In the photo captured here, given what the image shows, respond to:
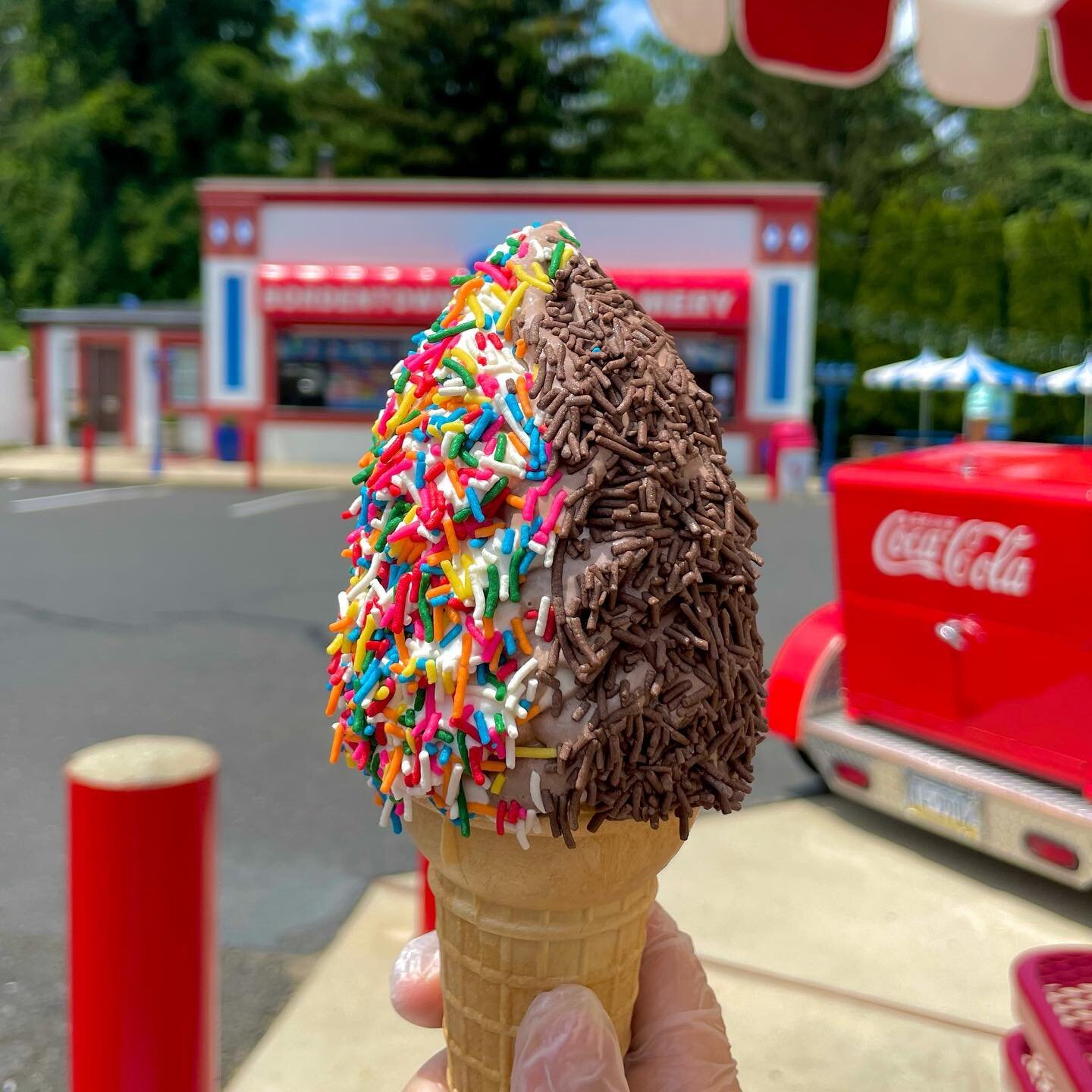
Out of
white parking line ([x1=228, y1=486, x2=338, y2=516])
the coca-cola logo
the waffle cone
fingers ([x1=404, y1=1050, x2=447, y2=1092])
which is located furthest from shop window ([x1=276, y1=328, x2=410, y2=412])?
the waffle cone

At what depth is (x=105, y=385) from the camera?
20.7 metres

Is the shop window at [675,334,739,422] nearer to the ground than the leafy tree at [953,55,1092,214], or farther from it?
nearer to the ground

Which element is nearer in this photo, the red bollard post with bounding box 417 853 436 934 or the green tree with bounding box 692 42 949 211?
the red bollard post with bounding box 417 853 436 934

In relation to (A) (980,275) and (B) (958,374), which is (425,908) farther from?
(A) (980,275)

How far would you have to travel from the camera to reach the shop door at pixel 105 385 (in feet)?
67.3

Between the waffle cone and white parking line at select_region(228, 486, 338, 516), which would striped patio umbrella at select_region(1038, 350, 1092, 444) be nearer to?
white parking line at select_region(228, 486, 338, 516)

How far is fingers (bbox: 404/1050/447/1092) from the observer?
2.01 m

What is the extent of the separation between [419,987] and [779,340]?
16629mm

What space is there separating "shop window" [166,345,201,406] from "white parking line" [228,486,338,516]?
18.2ft

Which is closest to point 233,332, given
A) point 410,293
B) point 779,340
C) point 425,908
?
point 410,293

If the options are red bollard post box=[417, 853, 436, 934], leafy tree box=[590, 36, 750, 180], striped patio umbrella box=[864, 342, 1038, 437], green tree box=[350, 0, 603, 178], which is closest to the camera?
red bollard post box=[417, 853, 436, 934]

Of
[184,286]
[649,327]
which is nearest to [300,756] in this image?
[649,327]

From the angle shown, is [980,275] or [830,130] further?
[830,130]

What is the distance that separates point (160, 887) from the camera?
1621 millimetres
